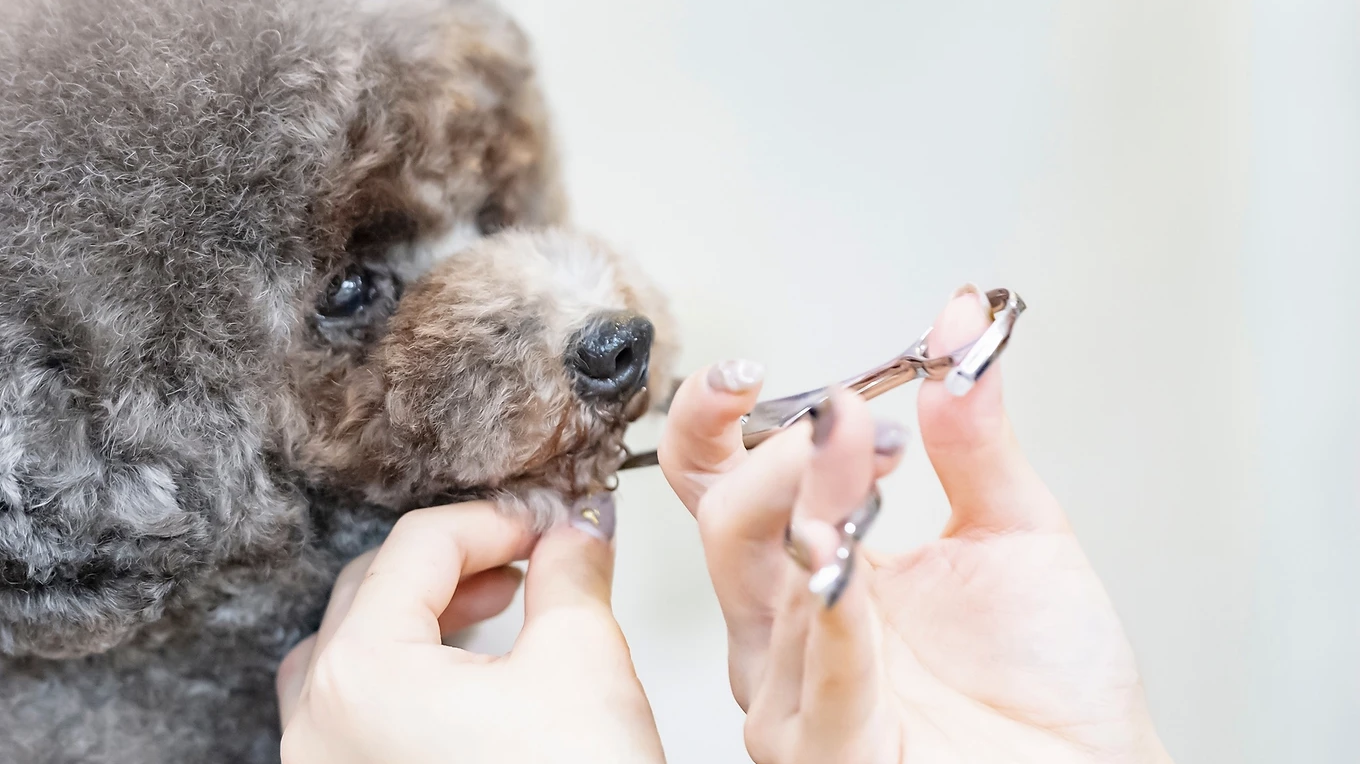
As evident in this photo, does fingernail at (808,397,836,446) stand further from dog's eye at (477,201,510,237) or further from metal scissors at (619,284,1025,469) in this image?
dog's eye at (477,201,510,237)

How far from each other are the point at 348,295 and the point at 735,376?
0.87 feet

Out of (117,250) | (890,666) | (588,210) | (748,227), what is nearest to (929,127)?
(748,227)

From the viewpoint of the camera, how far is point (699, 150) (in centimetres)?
82

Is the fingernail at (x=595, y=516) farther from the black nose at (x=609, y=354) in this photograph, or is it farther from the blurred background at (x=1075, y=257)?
the blurred background at (x=1075, y=257)

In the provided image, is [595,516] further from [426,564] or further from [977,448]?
[977,448]

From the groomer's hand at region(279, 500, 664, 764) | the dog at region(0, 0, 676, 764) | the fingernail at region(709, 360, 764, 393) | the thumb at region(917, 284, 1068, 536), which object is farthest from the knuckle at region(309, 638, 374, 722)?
the thumb at region(917, 284, 1068, 536)

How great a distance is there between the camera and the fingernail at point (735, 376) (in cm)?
41

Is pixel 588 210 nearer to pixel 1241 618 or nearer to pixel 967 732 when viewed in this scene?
pixel 967 732

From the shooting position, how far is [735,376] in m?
0.41

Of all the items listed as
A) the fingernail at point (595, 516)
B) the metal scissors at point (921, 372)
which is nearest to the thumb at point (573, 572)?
the fingernail at point (595, 516)

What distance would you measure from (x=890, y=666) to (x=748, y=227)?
49cm

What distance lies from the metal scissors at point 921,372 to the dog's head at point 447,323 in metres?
0.09

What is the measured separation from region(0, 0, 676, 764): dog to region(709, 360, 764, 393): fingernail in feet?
0.34

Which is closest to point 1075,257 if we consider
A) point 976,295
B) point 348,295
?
point 976,295
